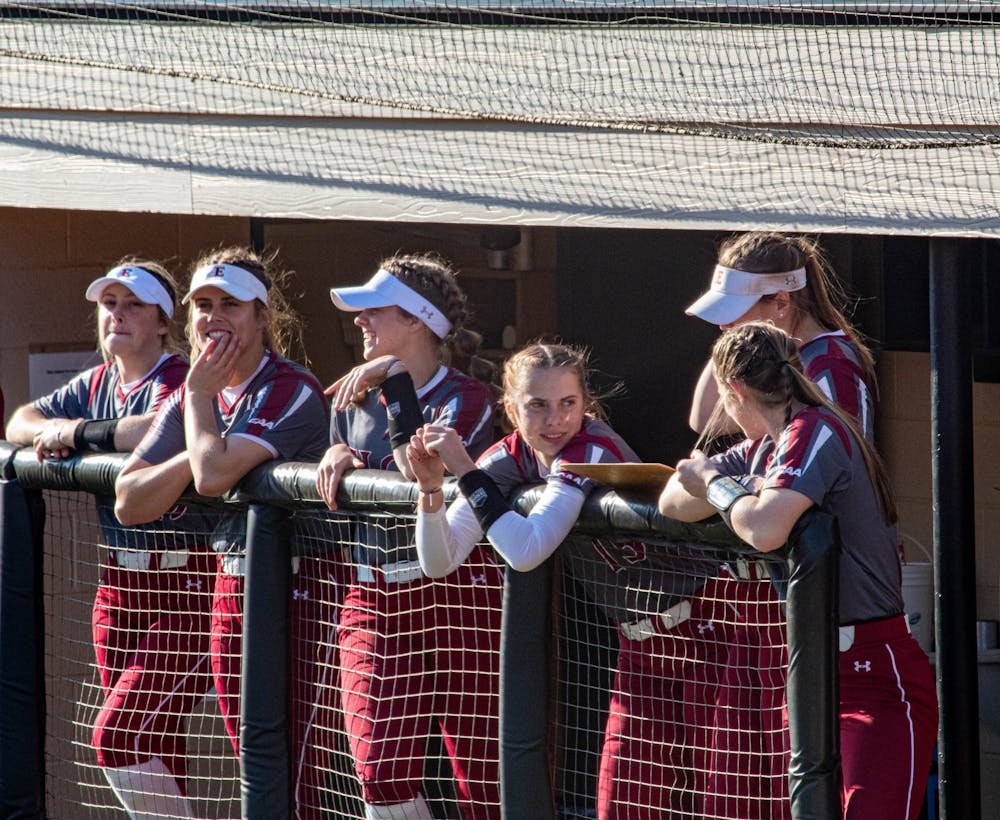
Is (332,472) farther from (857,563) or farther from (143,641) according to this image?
(857,563)

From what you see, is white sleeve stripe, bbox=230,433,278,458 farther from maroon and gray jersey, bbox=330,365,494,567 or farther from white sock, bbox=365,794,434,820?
white sock, bbox=365,794,434,820

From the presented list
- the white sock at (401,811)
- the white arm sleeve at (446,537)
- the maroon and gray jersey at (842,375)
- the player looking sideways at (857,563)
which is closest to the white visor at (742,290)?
the maroon and gray jersey at (842,375)

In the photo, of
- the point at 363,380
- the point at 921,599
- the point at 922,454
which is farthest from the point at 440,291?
the point at 922,454

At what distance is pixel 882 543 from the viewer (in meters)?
2.91

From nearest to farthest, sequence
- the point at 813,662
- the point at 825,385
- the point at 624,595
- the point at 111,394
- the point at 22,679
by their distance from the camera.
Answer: the point at 813,662 → the point at 624,595 → the point at 825,385 → the point at 22,679 → the point at 111,394

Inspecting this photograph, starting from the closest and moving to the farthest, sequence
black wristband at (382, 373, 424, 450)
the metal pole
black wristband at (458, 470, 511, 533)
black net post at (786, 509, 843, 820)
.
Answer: black net post at (786, 509, 843, 820), black wristband at (458, 470, 511, 533), black wristband at (382, 373, 424, 450), the metal pole

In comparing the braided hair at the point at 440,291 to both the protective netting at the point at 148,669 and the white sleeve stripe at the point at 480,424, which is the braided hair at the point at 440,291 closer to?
the white sleeve stripe at the point at 480,424

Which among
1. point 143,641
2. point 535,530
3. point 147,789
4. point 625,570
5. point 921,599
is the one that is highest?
point 535,530

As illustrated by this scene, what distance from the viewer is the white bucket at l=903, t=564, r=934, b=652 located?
501 centimetres

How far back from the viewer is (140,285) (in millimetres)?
4266

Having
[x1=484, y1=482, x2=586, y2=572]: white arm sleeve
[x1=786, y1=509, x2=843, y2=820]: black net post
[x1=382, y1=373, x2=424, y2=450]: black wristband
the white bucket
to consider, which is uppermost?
[x1=382, y1=373, x2=424, y2=450]: black wristband

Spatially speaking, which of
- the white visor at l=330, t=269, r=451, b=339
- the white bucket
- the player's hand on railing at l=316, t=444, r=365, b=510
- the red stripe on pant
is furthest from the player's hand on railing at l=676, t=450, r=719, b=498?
the white bucket

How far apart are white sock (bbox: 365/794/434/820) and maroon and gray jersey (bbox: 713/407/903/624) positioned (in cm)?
101

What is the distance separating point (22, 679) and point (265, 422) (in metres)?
0.91
